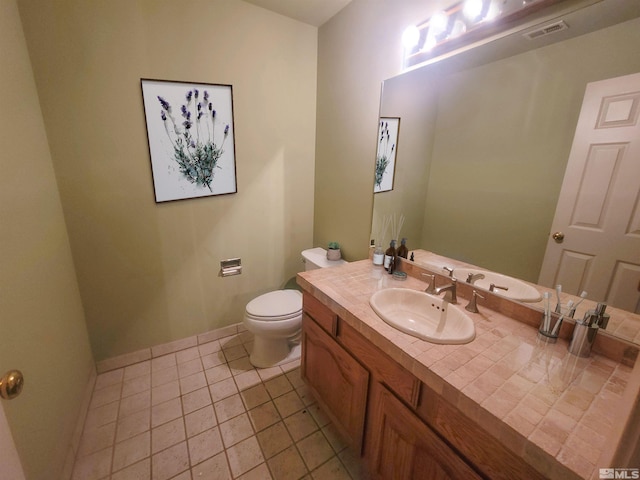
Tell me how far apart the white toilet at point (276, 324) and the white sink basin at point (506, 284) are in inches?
37.2

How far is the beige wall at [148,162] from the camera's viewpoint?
144cm

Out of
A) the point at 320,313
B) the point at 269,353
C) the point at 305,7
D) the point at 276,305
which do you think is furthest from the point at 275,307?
the point at 305,7

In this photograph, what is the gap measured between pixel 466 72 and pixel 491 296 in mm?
1012

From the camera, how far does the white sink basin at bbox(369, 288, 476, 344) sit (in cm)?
106

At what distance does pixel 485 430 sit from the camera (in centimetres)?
68

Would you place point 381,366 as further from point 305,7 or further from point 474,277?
point 305,7

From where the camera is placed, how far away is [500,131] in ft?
3.62

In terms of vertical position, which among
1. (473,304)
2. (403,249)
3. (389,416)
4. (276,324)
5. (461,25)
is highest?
(461,25)

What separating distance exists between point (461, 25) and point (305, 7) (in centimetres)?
112

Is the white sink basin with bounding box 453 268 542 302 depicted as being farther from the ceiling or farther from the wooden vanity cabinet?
the ceiling

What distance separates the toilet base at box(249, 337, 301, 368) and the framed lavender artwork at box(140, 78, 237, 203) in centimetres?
115

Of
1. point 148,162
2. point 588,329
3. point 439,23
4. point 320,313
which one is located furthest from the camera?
point 148,162

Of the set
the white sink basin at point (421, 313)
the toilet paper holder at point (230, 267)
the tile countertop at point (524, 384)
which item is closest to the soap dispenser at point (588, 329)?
the tile countertop at point (524, 384)

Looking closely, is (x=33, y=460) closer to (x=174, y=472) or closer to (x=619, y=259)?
(x=174, y=472)
